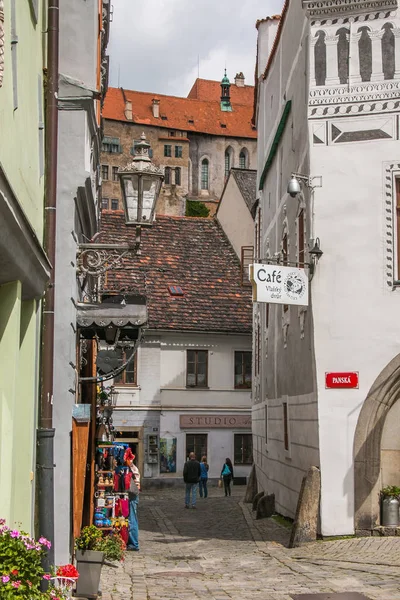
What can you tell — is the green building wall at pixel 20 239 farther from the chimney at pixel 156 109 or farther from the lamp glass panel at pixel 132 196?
the chimney at pixel 156 109

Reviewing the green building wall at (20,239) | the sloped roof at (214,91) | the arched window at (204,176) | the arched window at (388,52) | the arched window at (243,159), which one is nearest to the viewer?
the green building wall at (20,239)

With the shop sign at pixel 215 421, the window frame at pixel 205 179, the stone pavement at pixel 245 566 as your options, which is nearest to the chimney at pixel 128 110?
the window frame at pixel 205 179

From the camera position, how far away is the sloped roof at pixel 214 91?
396 feet

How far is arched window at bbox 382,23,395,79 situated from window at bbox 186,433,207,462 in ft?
73.4

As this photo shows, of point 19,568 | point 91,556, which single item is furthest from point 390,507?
point 19,568

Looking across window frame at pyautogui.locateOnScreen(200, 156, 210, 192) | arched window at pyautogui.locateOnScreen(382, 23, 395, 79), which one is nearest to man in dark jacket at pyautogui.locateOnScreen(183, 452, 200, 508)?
arched window at pyautogui.locateOnScreen(382, 23, 395, 79)

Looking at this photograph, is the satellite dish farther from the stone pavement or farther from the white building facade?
the white building facade

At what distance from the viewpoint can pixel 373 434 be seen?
17.5 m

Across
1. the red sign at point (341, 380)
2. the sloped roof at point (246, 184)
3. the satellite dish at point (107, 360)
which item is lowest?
the red sign at point (341, 380)

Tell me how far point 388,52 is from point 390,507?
8.03 meters

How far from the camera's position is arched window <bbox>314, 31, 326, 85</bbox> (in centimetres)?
1858

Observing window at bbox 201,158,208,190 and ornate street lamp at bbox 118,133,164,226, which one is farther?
window at bbox 201,158,208,190

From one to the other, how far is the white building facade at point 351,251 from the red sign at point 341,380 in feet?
0.13

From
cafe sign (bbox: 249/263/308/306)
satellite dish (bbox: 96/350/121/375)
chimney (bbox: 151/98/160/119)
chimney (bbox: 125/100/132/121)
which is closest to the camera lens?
cafe sign (bbox: 249/263/308/306)
